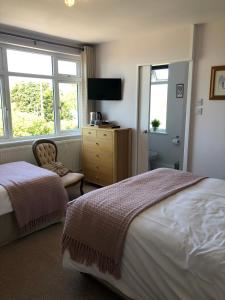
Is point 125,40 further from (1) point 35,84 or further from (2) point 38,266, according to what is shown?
(2) point 38,266

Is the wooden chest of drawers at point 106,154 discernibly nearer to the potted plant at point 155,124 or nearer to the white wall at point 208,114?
the potted plant at point 155,124

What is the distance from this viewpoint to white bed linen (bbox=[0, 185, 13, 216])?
2.43 meters

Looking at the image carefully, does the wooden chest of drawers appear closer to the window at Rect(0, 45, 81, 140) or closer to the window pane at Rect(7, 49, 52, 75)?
the window at Rect(0, 45, 81, 140)

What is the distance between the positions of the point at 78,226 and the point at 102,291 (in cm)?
59

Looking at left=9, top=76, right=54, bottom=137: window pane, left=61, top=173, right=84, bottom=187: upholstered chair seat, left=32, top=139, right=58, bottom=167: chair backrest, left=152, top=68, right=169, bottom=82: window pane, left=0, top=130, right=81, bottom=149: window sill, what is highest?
left=152, top=68, right=169, bottom=82: window pane

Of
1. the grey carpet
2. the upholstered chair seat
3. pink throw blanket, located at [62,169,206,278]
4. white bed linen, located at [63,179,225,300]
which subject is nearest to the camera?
white bed linen, located at [63,179,225,300]

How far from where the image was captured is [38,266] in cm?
224

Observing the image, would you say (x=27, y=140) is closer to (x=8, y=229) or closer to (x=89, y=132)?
(x=89, y=132)

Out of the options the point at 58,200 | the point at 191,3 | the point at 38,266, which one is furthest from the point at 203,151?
the point at 38,266

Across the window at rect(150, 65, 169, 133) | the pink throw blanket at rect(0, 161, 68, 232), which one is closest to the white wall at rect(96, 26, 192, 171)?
the window at rect(150, 65, 169, 133)

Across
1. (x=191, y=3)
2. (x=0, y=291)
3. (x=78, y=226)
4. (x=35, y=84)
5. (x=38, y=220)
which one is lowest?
(x=0, y=291)

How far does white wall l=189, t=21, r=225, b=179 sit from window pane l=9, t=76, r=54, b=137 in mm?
2464

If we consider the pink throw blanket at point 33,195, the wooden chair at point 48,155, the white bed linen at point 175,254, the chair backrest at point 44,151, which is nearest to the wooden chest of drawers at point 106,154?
the wooden chair at point 48,155

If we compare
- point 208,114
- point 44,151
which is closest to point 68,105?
point 44,151
